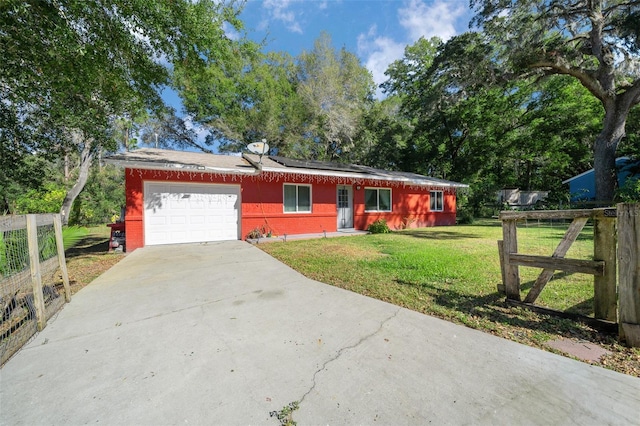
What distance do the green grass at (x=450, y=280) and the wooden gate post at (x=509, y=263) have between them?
0.21m

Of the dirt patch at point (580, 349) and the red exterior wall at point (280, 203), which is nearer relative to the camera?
the dirt patch at point (580, 349)

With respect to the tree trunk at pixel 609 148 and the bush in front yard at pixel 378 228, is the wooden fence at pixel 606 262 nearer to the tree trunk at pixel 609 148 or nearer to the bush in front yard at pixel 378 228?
the bush in front yard at pixel 378 228

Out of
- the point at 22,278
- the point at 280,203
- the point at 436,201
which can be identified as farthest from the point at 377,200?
the point at 22,278

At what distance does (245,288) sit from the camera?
460cm

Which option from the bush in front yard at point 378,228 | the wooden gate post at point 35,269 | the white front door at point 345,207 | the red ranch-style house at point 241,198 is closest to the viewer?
the wooden gate post at point 35,269

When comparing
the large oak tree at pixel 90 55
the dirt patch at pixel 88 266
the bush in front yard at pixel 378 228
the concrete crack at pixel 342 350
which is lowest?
the concrete crack at pixel 342 350

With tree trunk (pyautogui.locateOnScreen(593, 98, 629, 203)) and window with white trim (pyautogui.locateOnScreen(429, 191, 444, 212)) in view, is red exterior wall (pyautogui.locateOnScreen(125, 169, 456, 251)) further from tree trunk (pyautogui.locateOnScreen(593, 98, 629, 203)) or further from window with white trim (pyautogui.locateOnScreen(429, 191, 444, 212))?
tree trunk (pyautogui.locateOnScreen(593, 98, 629, 203))

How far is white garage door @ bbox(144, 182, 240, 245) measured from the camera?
871cm

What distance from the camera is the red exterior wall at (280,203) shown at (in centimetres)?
838

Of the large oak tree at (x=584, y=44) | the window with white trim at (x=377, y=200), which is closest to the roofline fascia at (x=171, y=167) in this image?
the window with white trim at (x=377, y=200)

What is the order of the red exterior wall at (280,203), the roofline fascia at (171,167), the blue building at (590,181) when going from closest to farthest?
the roofline fascia at (171,167) → the red exterior wall at (280,203) → the blue building at (590,181)

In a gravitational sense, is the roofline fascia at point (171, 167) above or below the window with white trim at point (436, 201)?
above

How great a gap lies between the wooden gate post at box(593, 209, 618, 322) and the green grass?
303 mm

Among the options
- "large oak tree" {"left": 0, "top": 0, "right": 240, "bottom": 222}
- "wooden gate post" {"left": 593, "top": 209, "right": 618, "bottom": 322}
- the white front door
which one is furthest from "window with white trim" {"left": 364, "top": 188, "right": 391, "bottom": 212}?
"wooden gate post" {"left": 593, "top": 209, "right": 618, "bottom": 322}
